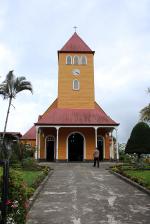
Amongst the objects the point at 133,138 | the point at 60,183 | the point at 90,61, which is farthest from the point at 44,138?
the point at 60,183

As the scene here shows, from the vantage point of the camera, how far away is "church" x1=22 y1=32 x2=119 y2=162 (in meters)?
34.2

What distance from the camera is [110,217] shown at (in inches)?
354

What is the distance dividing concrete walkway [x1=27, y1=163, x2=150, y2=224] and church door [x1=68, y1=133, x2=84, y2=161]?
2127 cm

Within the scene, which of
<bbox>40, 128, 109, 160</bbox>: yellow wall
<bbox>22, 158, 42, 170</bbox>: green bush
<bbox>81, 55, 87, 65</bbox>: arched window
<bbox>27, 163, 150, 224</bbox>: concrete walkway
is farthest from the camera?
<bbox>81, 55, 87, 65</bbox>: arched window

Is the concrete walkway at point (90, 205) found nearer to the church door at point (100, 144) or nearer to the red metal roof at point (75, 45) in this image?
the church door at point (100, 144)

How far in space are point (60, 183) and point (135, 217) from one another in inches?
287

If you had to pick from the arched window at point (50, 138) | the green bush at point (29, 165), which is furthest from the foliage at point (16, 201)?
the arched window at point (50, 138)

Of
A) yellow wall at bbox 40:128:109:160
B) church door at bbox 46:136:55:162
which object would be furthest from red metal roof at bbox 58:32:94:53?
church door at bbox 46:136:55:162

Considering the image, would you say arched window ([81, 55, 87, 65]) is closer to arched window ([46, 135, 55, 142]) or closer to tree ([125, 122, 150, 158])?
arched window ([46, 135, 55, 142])

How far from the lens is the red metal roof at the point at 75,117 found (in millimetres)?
33841

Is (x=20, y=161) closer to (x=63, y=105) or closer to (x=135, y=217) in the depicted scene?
(x=63, y=105)

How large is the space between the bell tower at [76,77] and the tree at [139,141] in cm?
1241

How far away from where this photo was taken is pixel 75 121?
112ft

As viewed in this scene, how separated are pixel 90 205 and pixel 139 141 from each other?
14.7 m
